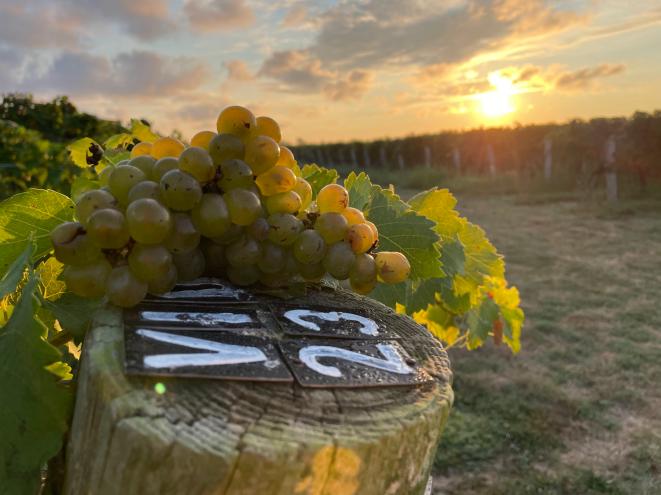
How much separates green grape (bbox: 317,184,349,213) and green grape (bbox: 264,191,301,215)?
2.8 inches

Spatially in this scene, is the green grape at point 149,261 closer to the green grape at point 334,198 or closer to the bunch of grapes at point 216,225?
the bunch of grapes at point 216,225

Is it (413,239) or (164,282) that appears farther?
(413,239)

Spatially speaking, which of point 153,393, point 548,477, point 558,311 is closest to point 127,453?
point 153,393

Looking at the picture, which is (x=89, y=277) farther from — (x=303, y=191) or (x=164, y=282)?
(x=303, y=191)

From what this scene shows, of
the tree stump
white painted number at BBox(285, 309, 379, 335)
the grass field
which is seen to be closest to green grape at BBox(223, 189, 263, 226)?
white painted number at BBox(285, 309, 379, 335)

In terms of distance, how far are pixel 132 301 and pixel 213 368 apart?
0.27 metres

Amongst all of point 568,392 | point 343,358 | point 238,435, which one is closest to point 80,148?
point 343,358

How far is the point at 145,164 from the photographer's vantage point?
1.33 metres

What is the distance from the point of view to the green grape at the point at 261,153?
133 centimetres

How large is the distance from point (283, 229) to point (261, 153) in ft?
0.53

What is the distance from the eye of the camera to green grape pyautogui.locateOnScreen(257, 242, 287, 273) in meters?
1.34

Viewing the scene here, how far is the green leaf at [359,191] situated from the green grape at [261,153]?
18.9 inches

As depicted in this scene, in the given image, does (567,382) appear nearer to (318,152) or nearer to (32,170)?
(32,170)

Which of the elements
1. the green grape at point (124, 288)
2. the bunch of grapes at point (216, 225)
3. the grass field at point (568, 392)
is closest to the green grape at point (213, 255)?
the bunch of grapes at point (216, 225)
